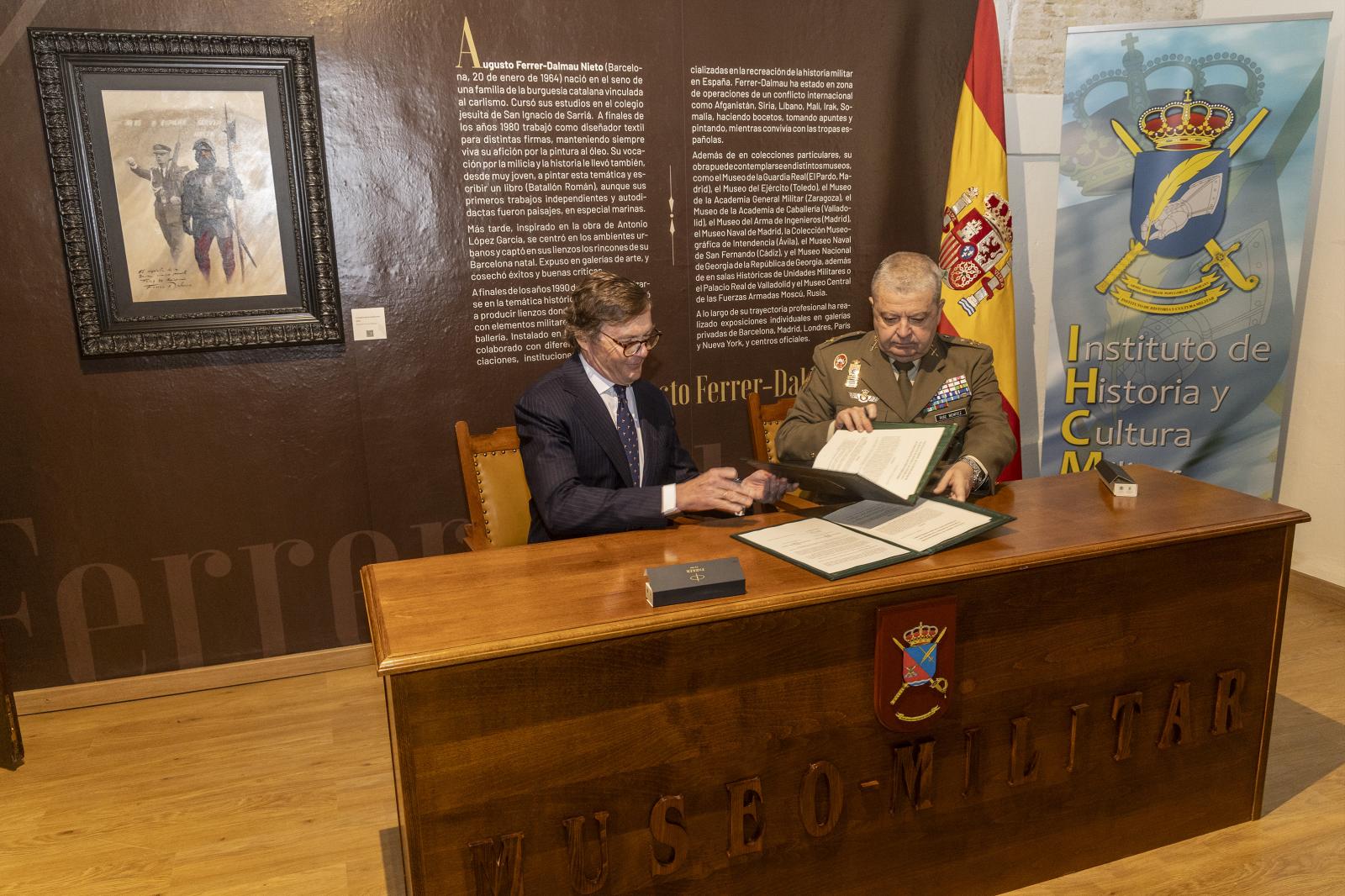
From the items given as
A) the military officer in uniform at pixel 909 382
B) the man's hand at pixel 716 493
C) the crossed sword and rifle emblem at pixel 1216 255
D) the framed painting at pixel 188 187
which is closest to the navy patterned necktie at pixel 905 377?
the military officer in uniform at pixel 909 382

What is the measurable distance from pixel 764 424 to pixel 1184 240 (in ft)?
6.82

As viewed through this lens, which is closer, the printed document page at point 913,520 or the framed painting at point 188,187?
the printed document page at point 913,520

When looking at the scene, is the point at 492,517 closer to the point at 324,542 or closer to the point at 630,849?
the point at 324,542

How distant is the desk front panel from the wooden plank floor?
0.17m

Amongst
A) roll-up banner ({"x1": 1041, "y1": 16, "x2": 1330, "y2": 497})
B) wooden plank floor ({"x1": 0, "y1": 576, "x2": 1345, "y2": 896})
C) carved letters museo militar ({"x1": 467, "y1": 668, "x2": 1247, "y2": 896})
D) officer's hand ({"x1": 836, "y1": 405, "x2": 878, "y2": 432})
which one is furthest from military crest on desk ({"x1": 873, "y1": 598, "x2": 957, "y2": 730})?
roll-up banner ({"x1": 1041, "y1": 16, "x2": 1330, "y2": 497})

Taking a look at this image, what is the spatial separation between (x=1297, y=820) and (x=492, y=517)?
8.22 feet

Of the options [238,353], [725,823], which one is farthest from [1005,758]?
[238,353]

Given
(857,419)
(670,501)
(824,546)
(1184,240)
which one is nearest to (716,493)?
(670,501)

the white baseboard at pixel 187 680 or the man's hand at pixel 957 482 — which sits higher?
the man's hand at pixel 957 482

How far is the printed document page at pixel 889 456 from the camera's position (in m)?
2.13

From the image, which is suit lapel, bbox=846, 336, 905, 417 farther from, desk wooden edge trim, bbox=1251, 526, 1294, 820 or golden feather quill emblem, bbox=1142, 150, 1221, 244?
golden feather quill emblem, bbox=1142, 150, 1221, 244

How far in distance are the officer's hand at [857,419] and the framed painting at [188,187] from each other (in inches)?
77.4

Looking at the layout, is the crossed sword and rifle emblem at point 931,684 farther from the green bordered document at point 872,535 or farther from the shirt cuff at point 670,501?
the shirt cuff at point 670,501

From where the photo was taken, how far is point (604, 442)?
2613 millimetres
